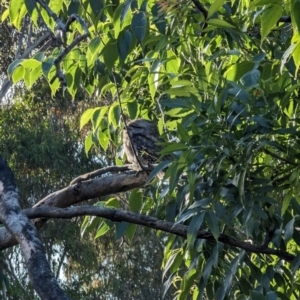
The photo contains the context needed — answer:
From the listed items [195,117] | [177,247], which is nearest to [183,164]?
[195,117]

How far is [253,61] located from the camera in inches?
86.4

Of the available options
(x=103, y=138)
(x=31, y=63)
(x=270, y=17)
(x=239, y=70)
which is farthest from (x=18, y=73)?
(x=270, y=17)

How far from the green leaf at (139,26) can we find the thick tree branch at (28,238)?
0.53 m

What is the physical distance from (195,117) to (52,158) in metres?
8.75

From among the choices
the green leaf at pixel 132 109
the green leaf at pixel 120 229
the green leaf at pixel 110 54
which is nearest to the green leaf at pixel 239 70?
the green leaf at pixel 110 54

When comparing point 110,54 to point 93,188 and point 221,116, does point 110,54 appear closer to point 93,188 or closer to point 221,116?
point 221,116

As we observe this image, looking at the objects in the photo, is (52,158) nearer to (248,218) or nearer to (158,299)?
(158,299)

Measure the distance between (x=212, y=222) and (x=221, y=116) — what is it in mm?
276

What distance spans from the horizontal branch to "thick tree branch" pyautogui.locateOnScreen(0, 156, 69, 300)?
142mm

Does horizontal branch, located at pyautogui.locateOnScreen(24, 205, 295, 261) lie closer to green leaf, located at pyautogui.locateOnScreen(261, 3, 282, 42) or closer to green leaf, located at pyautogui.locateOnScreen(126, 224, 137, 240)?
green leaf, located at pyautogui.locateOnScreen(126, 224, 137, 240)

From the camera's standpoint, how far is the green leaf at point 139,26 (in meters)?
2.25

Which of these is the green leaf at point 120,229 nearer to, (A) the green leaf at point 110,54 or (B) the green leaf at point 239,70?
(A) the green leaf at point 110,54

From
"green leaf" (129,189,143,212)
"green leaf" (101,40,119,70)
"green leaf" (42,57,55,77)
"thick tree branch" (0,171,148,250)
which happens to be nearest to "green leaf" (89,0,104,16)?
"green leaf" (101,40,119,70)

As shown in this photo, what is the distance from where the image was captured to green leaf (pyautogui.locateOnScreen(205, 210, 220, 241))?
6.86 feet
